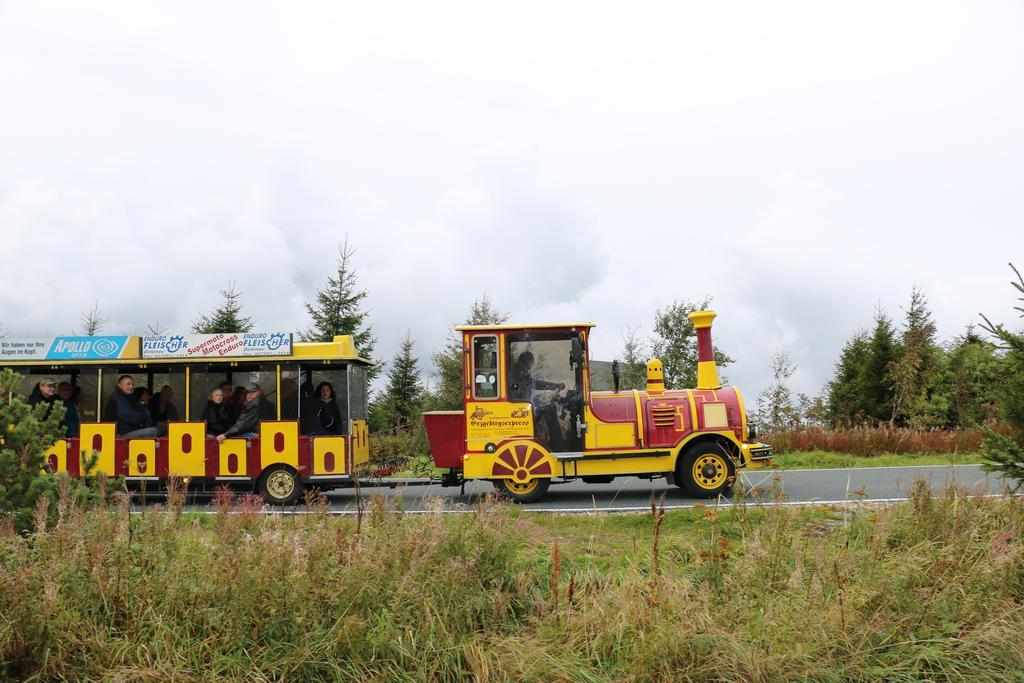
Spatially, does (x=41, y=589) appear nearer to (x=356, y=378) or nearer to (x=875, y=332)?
(x=356, y=378)

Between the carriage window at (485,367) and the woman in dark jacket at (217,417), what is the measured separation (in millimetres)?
4288

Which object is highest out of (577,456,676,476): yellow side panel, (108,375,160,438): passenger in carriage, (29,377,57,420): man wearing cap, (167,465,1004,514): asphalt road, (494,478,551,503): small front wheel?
(29,377,57,420): man wearing cap

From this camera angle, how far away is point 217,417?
12664 millimetres

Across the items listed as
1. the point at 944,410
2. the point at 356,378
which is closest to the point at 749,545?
the point at 356,378

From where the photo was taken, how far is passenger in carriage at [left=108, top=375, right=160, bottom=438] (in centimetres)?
1262

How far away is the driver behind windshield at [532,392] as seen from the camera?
11.4m

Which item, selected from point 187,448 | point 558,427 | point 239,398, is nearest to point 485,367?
point 558,427

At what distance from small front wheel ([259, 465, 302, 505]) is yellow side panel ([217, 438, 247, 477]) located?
368 millimetres

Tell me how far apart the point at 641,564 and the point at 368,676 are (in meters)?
2.44

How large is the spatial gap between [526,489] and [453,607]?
6.65 m

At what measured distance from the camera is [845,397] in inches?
1319

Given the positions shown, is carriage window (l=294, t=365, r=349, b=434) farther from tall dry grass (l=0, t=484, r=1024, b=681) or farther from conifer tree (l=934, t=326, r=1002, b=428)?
conifer tree (l=934, t=326, r=1002, b=428)

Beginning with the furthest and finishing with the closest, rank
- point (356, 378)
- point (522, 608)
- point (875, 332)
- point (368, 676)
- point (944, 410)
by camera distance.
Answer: point (875, 332)
point (944, 410)
point (356, 378)
point (522, 608)
point (368, 676)

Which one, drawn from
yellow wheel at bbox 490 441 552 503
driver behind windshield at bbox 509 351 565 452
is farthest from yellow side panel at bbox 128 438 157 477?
driver behind windshield at bbox 509 351 565 452
